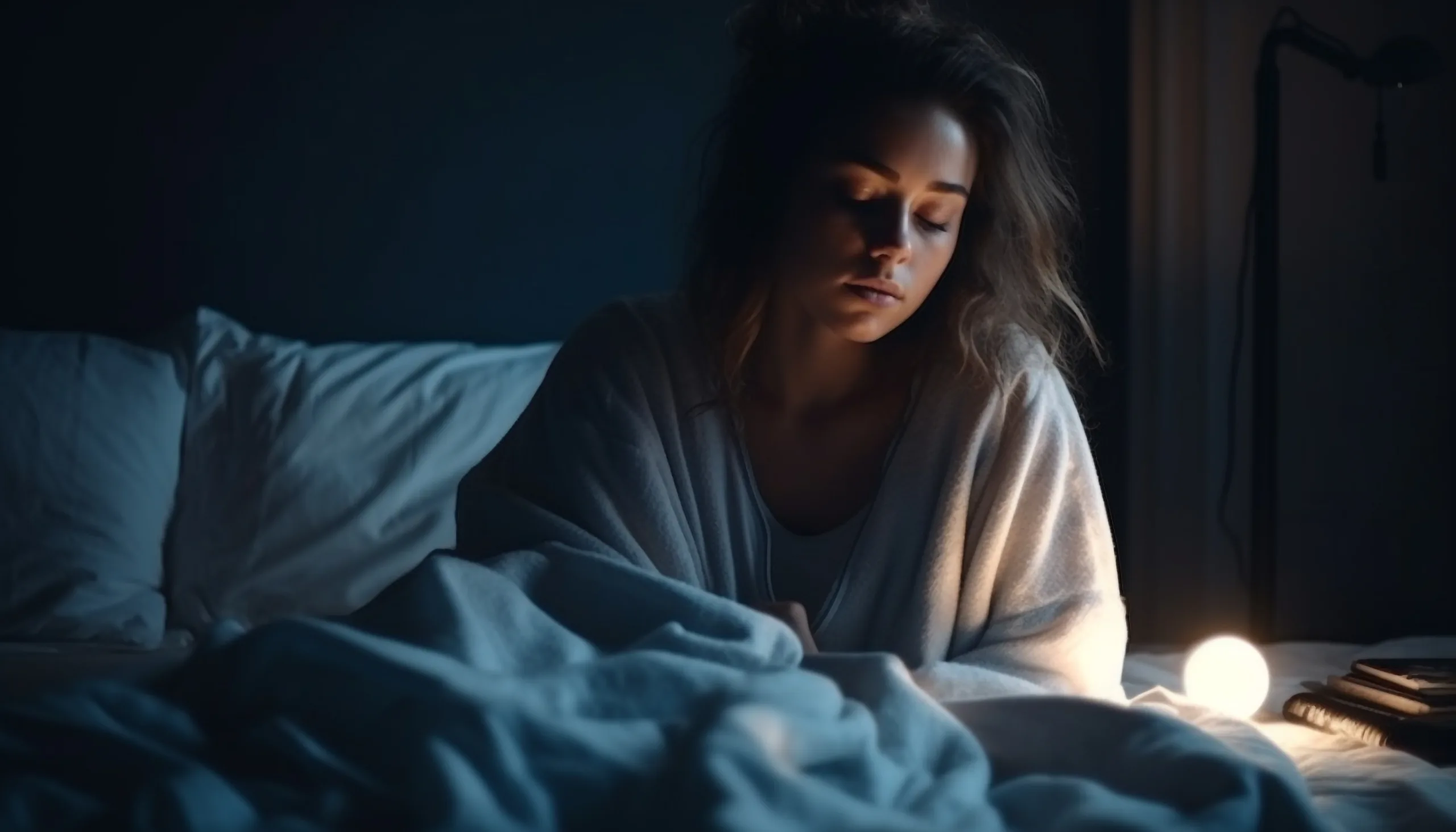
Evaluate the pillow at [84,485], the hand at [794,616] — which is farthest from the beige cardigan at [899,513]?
the pillow at [84,485]

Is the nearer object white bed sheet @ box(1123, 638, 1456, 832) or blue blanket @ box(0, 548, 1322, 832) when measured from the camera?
blue blanket @ box(0, 548, 1322, 832)

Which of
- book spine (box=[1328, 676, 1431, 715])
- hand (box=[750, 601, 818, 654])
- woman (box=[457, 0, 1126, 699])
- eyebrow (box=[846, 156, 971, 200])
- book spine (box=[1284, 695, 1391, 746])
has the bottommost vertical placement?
book spine (box=[1284, 695, 1391, 746])

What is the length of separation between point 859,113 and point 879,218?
0.40 feet

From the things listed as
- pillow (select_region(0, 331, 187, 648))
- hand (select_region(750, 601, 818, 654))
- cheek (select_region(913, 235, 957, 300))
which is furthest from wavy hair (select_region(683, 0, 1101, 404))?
pillow (select_region(0, 331, 187, 648))


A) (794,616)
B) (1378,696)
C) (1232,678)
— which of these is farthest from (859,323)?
(1378,696)

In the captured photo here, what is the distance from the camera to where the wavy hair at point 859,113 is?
149 cm

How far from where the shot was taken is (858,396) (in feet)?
5.32

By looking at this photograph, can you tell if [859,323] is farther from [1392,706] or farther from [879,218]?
[1392,706]

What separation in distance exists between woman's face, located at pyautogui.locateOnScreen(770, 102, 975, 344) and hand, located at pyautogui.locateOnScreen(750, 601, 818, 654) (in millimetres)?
282

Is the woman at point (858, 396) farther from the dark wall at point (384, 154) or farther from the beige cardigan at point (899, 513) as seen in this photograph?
the dark wall at point (384, 154)

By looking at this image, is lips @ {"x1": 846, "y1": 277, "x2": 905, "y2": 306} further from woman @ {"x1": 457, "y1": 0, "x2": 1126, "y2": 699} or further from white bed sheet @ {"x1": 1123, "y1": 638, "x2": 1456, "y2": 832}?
white bed sheet @ {"x1": 1123, "y1": 638, "x2": 1456, "y2": 832}

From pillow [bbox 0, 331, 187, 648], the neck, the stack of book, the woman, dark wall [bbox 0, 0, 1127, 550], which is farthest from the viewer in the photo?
dark wall [bbox 0, 0, 1127, 550]

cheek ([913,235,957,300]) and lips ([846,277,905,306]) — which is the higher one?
cheek ([913,235,957,300])

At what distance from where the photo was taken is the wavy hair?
149 centimetres
